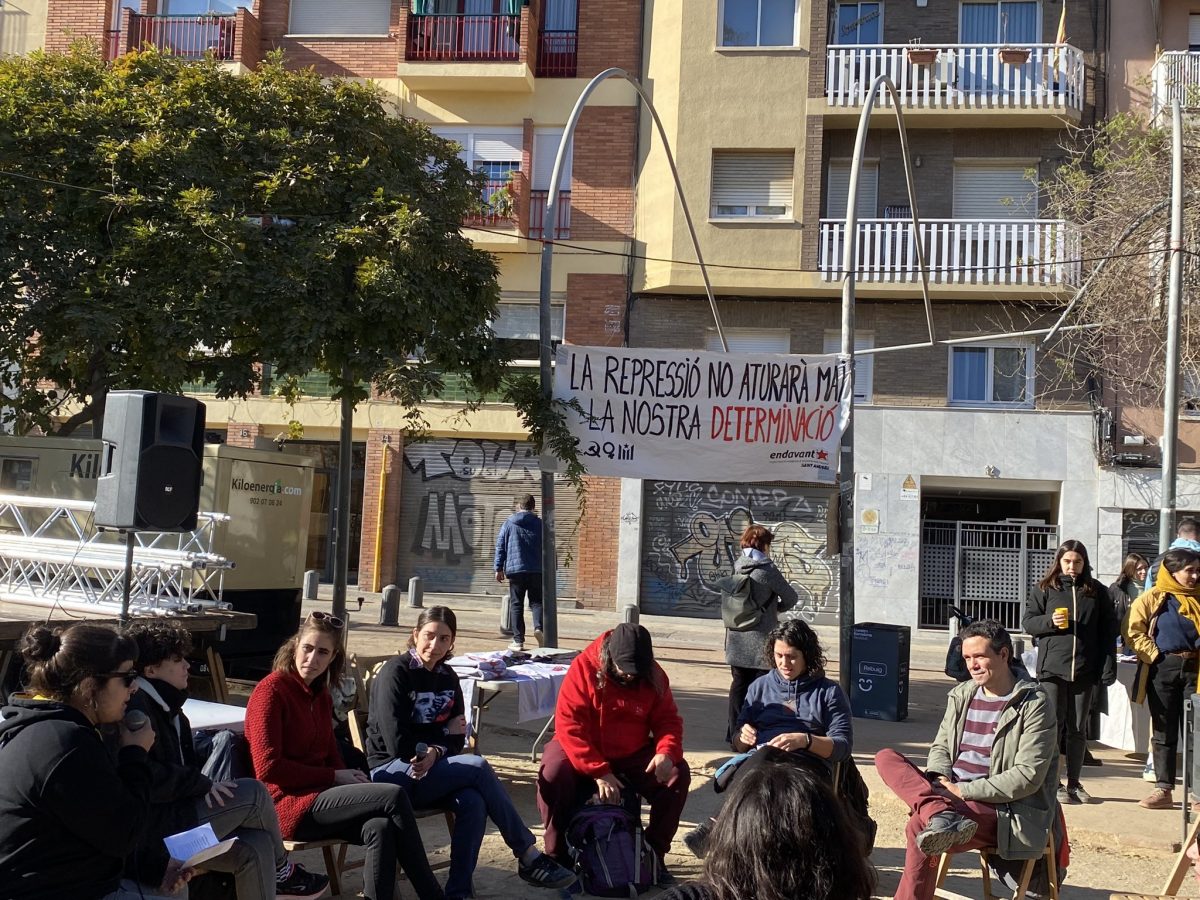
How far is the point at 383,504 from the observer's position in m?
22.8

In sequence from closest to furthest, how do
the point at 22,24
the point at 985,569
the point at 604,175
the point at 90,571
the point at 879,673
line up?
the point at 90,571 → the point at 879,673 → the point at 985,569 → the point at 604,175 → the point at 22,24

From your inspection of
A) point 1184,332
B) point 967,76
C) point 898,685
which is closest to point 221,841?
point 898,685

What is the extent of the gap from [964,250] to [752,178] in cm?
417

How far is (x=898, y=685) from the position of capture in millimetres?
11797

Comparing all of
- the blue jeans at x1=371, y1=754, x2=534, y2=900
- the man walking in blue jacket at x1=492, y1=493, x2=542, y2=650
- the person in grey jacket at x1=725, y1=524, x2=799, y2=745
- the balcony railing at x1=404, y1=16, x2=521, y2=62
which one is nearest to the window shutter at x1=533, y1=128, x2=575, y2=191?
the balcony railing at x1=404, y1=16, x2=521, y2=62

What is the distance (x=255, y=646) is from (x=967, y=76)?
55.9 feet

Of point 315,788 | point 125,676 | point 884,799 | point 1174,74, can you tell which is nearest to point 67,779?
point 125,676

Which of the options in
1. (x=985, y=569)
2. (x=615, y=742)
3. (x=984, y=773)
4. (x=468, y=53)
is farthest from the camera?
(x=468, y=53)

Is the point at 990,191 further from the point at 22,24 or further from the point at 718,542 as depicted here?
the point at 22,24

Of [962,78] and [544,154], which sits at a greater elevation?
[962,78]

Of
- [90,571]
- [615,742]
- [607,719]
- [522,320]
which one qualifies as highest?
[522,320]

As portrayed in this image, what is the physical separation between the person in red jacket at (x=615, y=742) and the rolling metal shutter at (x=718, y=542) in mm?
15448

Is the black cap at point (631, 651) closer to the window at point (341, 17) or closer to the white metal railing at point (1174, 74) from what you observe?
the white metal railing at point (1174, 74)

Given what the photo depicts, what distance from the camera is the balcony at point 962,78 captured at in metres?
21.0
